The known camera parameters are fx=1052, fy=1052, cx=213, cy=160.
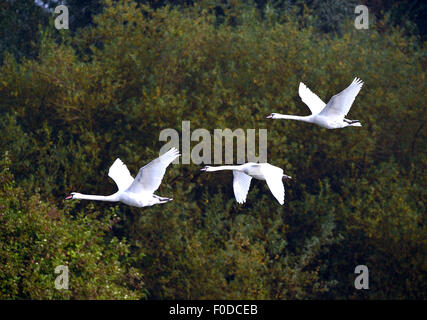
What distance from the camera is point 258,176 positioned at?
19734 millimetres

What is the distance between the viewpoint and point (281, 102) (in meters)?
28.7

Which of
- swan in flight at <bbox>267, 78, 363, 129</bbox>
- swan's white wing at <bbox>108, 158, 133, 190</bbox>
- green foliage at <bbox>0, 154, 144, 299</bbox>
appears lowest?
green foliage at <bbox>0, 154, 144, 299</bbox>

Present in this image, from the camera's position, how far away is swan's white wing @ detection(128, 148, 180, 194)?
1805 cm

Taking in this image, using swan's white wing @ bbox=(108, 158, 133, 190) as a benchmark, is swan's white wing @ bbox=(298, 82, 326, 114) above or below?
above

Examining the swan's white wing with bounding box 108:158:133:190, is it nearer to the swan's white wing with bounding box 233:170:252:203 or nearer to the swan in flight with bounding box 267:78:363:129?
the swan's white wing with bounding box 233:170:252:203

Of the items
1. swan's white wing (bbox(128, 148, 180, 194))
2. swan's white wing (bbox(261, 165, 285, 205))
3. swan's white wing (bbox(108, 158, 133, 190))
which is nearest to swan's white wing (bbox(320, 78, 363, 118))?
swan's white wing (bbox(261, 165, 285, 205))

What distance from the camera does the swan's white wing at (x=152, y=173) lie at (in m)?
18.0

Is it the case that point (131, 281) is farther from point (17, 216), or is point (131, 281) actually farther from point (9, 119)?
point (9, 119)

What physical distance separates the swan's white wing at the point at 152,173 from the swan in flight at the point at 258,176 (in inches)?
52.4

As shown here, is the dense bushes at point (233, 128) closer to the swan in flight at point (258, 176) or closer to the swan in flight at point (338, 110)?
the swan in flight at point (258, 176)

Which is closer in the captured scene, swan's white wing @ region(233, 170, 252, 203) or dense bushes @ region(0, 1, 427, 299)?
swan's white wing @ region(233, 170, 252, 203)

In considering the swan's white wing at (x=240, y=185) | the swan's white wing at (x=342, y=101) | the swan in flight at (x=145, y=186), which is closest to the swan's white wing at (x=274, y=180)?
the swan's white wing at (x=240, y=185)

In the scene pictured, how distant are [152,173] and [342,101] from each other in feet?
13.7

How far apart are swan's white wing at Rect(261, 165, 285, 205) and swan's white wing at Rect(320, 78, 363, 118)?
194 centimetres
